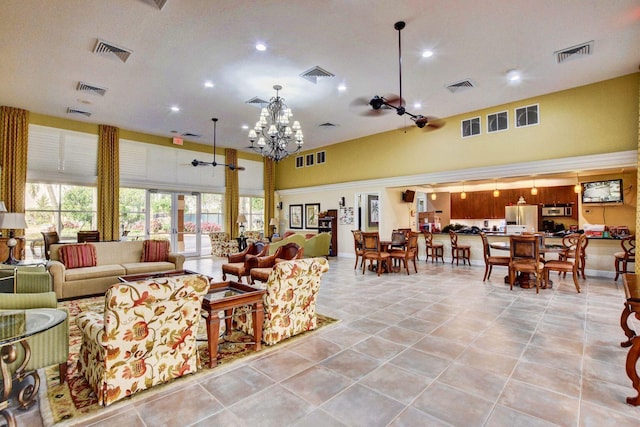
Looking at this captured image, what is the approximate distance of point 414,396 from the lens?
7.51 feet

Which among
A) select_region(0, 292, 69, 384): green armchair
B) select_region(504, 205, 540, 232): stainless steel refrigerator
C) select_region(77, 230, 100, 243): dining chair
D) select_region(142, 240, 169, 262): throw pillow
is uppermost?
select_region(504, 205, 540, 232): stainless steel refrigerator

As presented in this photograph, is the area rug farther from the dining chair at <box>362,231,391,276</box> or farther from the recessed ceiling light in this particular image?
the recessed ceiling light

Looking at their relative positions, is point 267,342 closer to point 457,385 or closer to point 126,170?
point 457,385

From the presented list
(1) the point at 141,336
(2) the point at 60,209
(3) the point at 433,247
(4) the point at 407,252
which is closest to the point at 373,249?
(4) the point at 407,252

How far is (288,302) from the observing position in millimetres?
3293

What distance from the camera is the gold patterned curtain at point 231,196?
1145 cm

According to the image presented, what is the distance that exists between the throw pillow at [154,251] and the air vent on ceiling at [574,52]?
7961 millimetres

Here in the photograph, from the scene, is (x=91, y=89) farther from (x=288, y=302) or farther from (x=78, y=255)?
(x=288, y=302)

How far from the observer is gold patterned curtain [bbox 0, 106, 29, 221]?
7137 mm

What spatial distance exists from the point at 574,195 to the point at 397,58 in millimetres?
8258

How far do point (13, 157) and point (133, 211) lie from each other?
2988 mm

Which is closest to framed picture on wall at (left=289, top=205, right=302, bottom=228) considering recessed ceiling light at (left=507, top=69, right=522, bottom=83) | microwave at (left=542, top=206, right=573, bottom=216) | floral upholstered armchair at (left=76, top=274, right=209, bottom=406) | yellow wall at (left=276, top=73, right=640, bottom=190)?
yellow wall at (left=276, top=73, right=640, bottom=190)

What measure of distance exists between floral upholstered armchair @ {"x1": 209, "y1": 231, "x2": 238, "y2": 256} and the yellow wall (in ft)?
15.0

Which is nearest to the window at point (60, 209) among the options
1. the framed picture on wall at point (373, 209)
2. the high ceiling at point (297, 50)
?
the high ceiling at point (297, 50)
